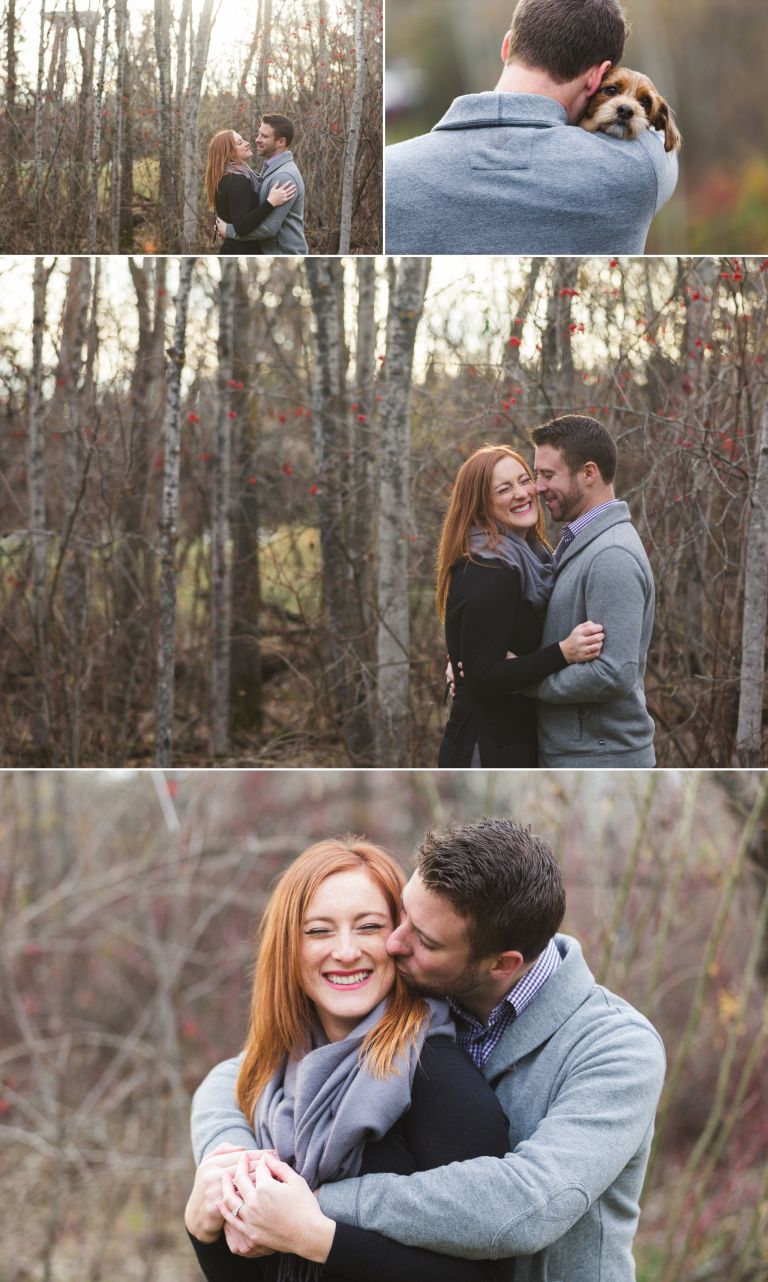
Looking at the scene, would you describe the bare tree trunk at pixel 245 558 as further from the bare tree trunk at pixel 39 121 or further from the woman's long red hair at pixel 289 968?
the woman's long red hair at pixel 289 968

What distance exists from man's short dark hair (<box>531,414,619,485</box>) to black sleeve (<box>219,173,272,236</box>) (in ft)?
3.73

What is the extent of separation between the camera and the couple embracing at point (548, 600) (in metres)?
3.36

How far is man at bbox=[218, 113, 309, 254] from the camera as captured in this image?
3.84 m

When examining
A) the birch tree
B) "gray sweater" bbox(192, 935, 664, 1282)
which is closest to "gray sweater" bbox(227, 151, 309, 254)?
the birch tree

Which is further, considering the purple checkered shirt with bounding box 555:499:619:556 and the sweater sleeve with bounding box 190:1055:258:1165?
the purple checkered shirt with bounding box 555:499:619:556

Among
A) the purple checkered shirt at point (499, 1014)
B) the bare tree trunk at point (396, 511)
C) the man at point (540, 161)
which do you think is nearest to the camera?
the purple checkered shirt at point (499, 1014)

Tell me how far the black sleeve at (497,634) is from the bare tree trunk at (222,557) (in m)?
1.09

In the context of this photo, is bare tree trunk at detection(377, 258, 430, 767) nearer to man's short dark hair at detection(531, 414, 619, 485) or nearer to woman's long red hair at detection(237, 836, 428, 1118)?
man's short dark hair at detection(531, 414, 619, 485)

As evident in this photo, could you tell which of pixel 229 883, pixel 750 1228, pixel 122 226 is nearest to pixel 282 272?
pixel 122 226

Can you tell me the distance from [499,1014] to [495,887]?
27 centimetres

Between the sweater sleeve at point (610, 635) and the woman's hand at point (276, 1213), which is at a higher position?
the sweater sleeve at point (610, 635)

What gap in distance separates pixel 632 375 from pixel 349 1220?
2.70 m

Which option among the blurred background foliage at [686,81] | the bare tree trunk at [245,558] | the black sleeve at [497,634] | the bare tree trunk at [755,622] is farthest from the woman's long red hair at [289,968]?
the blurred background foliage at [686,81]

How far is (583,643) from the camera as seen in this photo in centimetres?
337
